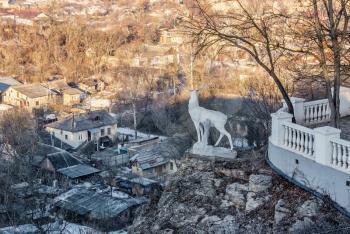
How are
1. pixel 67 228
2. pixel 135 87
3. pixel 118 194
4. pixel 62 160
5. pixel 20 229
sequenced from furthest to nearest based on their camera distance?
1. pixel 135 87
2. pixel 62 160
3. pixel 118 194
4. pixel 67 228
5. pixel 20 229

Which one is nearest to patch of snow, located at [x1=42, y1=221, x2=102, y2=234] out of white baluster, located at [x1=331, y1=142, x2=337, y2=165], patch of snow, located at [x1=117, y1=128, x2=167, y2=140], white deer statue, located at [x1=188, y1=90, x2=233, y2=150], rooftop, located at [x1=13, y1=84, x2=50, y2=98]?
white deer statue, located at [x1=188, y1=90, x2=233, y2=150]

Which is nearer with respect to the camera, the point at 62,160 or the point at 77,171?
the point at 77,171

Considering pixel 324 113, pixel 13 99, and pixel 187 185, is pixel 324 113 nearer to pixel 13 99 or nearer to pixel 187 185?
pixel 187 185

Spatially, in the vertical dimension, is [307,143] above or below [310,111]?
below

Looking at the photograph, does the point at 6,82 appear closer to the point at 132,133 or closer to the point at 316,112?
the point at 132,133

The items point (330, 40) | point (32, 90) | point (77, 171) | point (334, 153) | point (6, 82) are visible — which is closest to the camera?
point (334, 153)

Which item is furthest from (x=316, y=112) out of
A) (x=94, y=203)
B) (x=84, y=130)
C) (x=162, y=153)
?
(x=84, y=130)

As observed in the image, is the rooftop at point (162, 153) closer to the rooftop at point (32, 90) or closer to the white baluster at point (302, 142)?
the rooftop at point (32, 90)

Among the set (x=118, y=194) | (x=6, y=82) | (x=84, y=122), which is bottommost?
(x=118, y=194)

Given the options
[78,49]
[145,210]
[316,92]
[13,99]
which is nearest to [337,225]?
[145,210]
